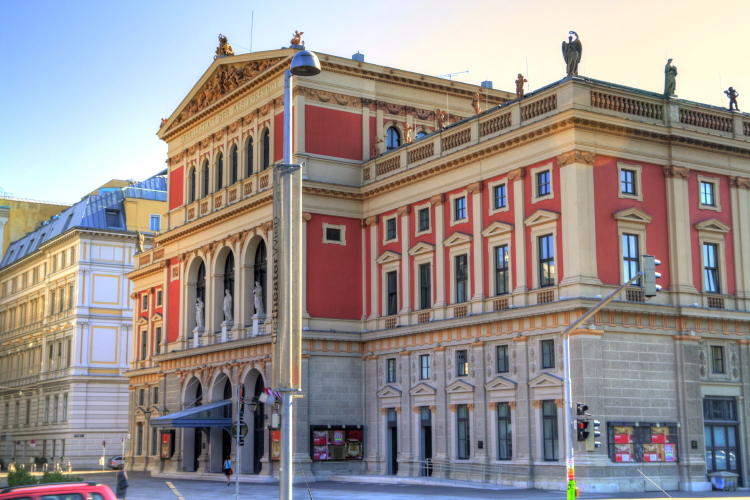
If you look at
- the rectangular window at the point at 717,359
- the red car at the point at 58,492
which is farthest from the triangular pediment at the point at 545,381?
the red car at the point at 58,492

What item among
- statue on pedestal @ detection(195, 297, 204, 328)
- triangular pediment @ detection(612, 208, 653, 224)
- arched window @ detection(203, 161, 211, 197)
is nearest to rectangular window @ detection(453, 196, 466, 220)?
triangular pediment @ detection(612, 208, 653, 224)

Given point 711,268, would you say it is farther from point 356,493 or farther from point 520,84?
point 356,493

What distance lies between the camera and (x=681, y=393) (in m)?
44.5

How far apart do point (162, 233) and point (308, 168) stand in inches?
730

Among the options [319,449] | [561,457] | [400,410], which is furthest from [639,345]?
[319,449]

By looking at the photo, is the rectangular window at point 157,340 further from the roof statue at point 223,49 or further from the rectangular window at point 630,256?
the rectangular window at point 630,256

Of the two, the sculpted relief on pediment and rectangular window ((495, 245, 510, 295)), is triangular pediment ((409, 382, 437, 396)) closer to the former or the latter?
rectangular window ((495, 245, 510, 295))

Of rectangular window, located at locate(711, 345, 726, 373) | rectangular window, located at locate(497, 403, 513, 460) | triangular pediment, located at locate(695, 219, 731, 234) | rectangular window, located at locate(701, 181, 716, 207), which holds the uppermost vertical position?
rectangular window, located at locate(701, 181, 716, 207)

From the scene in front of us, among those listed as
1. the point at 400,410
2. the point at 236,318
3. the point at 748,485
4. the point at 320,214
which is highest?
the point at 320,214

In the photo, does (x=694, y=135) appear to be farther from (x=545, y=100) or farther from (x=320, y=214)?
(x=320, y=214)

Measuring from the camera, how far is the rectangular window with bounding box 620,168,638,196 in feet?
149

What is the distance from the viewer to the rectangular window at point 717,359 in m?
45.9

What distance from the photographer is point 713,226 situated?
47.1 m

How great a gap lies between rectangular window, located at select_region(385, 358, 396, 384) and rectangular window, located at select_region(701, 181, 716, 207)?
1773 cm
